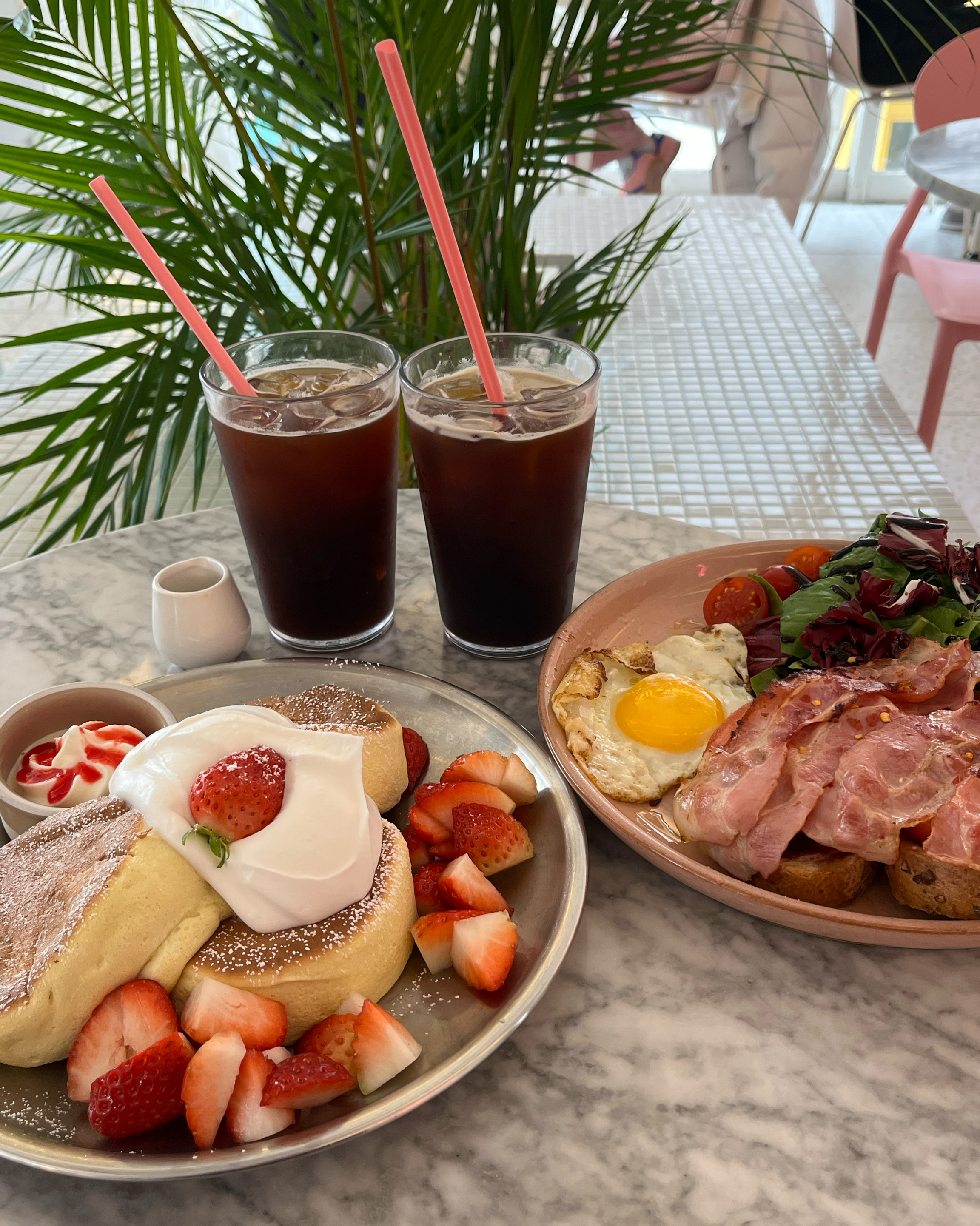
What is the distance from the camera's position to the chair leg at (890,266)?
3611mm

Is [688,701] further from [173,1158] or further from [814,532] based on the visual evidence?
[814,532]

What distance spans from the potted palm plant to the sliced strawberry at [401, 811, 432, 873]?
0.95 meters

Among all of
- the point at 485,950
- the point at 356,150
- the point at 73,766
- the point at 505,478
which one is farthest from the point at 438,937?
the point at 356,150

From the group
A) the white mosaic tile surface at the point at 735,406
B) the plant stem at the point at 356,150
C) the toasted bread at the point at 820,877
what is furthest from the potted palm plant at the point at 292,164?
the toasted bread at the point at 820,877

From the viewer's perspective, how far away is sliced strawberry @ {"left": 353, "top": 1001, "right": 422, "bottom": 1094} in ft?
2.73

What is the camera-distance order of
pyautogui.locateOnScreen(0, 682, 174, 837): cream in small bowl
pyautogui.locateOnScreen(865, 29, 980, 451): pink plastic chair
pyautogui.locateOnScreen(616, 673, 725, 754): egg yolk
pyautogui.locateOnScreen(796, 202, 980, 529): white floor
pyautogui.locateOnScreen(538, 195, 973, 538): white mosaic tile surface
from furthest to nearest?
pyautogui.locateOnScreen(796, 202, 980, 529): white floor < pyautogui.locateOnScreen(865, 29, 980, 451): pink plastic chair < pyautogui.locateOnScreen(538, 195, 973, 538): white mosaic tile surface < pyautogui.locateOnScreen(616, 673, 725, 754): egg yolk < pyautogui.locateOnScreen(0, 682, 174, 837): cream in small bowl

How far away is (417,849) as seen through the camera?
108cm

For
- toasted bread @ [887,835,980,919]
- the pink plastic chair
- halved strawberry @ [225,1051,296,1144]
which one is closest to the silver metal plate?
halved strawberry @ [225,1051,296,1144]

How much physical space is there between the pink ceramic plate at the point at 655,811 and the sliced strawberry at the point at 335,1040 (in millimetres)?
343

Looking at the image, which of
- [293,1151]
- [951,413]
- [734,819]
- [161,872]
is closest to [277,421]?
[161,872]

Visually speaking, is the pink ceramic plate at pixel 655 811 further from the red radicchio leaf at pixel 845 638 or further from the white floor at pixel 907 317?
the white floor at pixel 907 317

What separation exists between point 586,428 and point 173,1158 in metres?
0.93

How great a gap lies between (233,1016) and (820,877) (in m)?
0.58

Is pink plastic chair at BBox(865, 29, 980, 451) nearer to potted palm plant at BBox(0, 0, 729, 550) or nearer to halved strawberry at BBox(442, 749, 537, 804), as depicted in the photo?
potted palm plant at BBox(0, 0, 729, 550)
